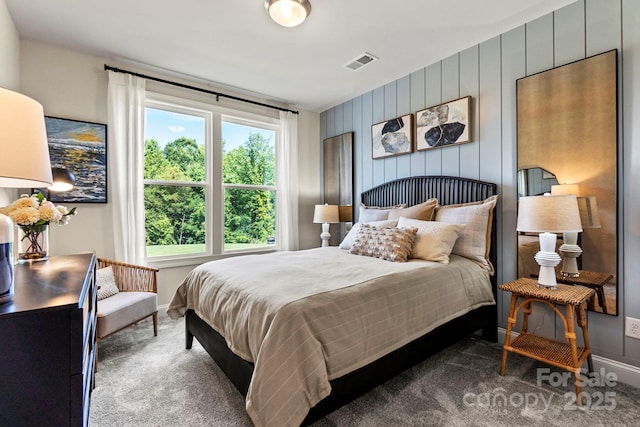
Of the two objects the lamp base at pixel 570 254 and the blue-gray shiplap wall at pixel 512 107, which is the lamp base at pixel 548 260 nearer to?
the lamp base at pixel 570 254

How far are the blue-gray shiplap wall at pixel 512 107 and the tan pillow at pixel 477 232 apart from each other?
18cm

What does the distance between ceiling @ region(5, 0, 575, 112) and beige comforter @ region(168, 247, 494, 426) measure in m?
2.01

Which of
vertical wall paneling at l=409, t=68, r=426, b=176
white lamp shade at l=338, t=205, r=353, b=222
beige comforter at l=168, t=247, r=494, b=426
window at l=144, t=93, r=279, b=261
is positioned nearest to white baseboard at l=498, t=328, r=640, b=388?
beige comforter at l=168, t=247, r=494, b=426

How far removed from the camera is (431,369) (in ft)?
7.09

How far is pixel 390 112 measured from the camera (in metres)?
3.64

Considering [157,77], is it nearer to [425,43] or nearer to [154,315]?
[154,315]

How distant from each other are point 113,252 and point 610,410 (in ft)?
13.7

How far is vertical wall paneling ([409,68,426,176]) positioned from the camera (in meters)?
3.29

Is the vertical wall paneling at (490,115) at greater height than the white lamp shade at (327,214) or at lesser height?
greater

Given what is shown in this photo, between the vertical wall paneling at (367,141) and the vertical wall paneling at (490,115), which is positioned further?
the vertical wall paneling at (367,141)

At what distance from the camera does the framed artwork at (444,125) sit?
9.47 ft

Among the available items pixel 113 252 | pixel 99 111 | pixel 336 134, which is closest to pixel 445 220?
pixel 336 134

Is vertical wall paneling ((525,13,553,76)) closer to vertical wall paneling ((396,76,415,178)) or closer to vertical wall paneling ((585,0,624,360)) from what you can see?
vertical wall paneling ((585,0,624,360))

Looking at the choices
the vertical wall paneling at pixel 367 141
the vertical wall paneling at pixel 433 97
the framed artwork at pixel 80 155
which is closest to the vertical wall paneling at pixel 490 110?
the vertical wall paneling at pixel 433 97
